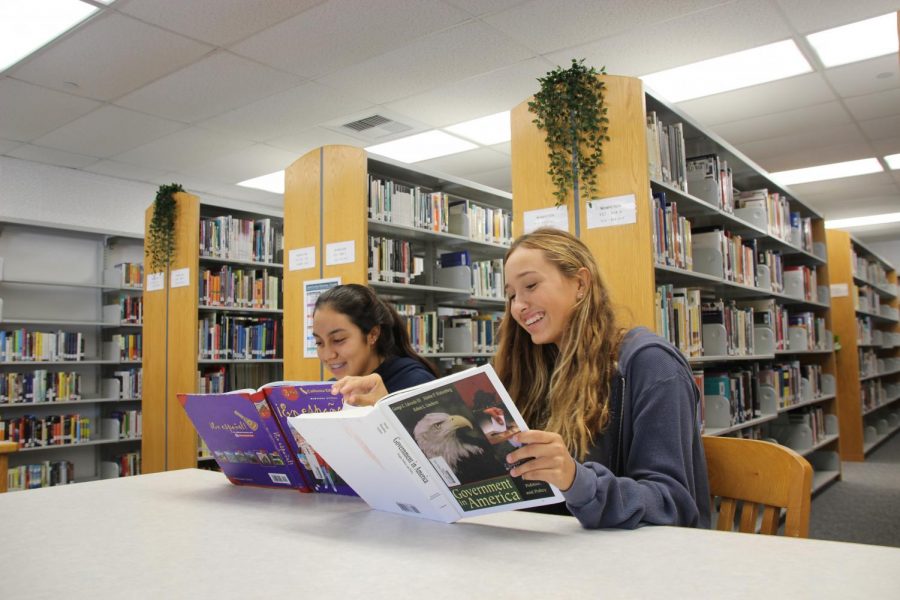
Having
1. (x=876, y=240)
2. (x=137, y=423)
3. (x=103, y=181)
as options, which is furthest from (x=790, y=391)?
(x=876, y=240)

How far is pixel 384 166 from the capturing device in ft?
12.3

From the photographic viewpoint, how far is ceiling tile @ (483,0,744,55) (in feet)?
11.9

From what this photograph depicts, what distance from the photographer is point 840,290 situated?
7.10m

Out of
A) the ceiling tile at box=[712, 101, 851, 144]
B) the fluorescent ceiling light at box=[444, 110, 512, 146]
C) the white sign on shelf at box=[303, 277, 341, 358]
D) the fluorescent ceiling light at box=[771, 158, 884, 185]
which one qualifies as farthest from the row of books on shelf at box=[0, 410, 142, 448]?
the fluorescent ceiling light at box=[771, 158, 884, 185]

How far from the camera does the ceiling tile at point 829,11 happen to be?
3627 mm

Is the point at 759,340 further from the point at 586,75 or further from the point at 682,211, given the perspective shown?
the point at 586,75

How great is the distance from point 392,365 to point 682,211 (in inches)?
85.7

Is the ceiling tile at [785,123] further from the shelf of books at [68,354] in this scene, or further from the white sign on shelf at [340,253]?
the shelf of books at [68,354]

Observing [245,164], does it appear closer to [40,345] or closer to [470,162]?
[470,162]

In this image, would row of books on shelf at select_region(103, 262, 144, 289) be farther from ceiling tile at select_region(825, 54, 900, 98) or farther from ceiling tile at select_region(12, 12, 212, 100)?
ceiling tile at select_region(825, 54, 900, 98)

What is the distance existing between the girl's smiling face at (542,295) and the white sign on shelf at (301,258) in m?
2.36

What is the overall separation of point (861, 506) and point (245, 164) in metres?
5.80

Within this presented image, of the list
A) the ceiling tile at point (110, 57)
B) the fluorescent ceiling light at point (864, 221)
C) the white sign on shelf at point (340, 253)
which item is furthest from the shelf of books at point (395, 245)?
the fluorescent ceiling light at point (864, 221)

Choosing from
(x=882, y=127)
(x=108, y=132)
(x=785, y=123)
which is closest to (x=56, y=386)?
(x=108, y=132)
